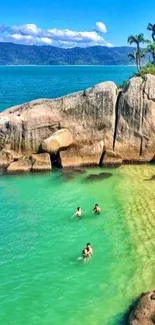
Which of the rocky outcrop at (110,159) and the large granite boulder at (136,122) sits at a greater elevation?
the large granite boulder at (136,122)

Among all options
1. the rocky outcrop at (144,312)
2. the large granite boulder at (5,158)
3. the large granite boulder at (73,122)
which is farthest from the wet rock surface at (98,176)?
the rocky outcrop at (144,312)

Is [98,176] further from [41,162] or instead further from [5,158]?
[5,158]

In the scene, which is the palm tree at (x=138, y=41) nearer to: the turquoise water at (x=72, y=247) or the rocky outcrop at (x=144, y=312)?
the turquoise water at (x=72, y=247)

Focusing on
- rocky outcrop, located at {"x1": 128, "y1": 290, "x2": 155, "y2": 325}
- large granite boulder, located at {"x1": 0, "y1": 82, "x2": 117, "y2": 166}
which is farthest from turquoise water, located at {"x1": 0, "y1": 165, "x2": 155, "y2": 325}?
large granite boulder, located at {"x1": 0, "y1": 82, "x2": 117, "y2": 166}

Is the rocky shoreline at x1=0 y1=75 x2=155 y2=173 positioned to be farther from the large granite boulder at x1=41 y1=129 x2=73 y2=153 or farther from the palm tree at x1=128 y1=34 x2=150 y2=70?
the palm tree at x1=128 y1=34 x2=150 y2=70

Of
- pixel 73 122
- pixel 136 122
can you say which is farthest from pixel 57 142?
pixel 136 122

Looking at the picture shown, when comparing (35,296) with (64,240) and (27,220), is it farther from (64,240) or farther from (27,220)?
(27,220)

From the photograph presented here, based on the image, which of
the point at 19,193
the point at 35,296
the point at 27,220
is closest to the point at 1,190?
the point at 19,193
